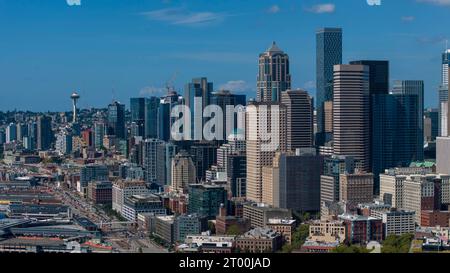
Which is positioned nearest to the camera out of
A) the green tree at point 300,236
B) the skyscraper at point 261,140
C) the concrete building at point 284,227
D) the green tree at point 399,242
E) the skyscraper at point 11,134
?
the green tree at point 399,242

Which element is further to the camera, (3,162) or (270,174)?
(3,162)

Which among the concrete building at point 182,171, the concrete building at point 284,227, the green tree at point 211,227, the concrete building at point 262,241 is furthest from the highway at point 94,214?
the concrete building at point 182,171

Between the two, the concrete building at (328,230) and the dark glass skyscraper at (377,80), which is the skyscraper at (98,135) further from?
the concrete building at (328,230)

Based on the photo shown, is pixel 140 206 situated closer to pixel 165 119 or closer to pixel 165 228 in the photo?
pixel 165 228

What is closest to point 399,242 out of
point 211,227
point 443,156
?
point 211,227

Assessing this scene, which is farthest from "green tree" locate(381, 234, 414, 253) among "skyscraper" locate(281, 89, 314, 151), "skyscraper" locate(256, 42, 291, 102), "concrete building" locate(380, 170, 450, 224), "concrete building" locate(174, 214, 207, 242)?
"skyscraper" locate(281, 89, 314, 151)

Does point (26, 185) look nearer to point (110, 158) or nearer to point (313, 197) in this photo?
point (110, 158)
